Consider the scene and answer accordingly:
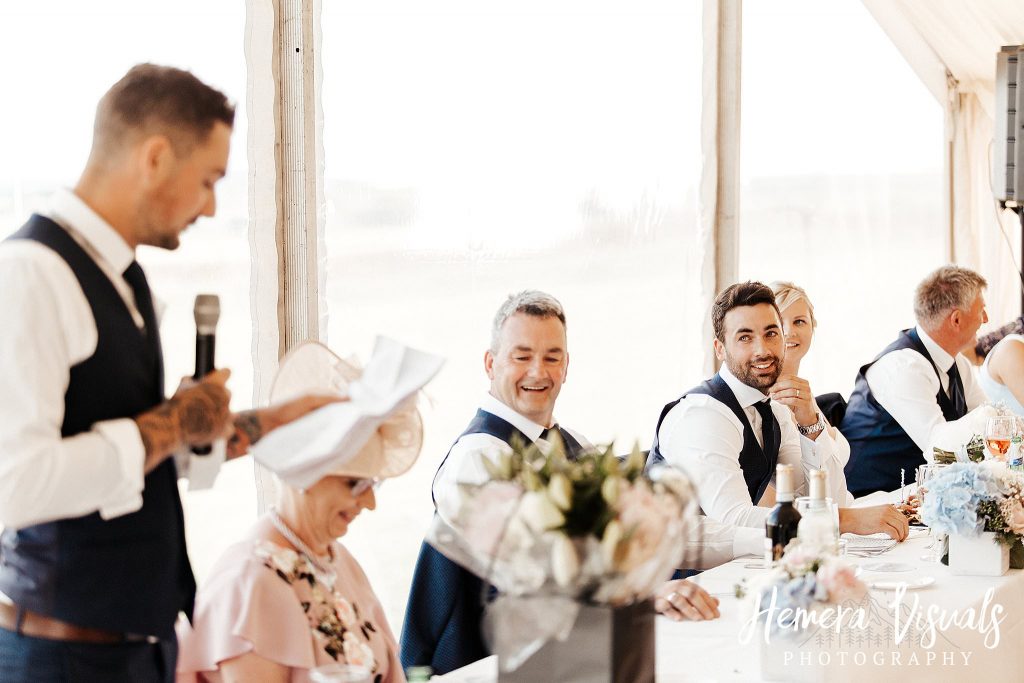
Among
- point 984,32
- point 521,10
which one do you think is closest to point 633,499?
point 521,10

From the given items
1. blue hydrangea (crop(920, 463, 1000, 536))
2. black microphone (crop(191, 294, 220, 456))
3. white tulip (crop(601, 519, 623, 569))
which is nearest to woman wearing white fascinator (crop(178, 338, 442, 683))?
black microphone (crop(191, 294, 220, 456))

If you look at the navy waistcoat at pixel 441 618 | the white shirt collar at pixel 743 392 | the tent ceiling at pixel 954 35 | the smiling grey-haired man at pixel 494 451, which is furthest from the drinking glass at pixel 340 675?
the tent ceiling at pixel 954 35

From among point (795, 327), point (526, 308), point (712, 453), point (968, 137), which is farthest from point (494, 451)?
point (968, 137)

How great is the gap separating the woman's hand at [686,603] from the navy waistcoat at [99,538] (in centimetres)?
104

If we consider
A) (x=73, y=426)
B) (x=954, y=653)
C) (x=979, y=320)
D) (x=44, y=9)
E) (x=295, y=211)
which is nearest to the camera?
(x=73, y=426)

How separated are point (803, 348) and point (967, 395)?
1.22 m

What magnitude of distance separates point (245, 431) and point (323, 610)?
0.36 meters

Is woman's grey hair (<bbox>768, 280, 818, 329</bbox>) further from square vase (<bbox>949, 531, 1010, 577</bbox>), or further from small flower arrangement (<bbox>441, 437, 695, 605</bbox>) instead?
small flower arrangement (<bbox>441, 437, 695, 605</bbox>)

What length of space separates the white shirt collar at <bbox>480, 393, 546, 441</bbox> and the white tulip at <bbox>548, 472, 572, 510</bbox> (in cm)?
149

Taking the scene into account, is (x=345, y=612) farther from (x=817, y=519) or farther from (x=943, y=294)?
(x=943, y=294)

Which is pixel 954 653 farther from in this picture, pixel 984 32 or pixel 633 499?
pixel 984 32

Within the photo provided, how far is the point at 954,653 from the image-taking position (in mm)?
2299

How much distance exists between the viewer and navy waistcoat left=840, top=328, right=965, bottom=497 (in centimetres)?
500

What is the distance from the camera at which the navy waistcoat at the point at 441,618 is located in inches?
99.8
